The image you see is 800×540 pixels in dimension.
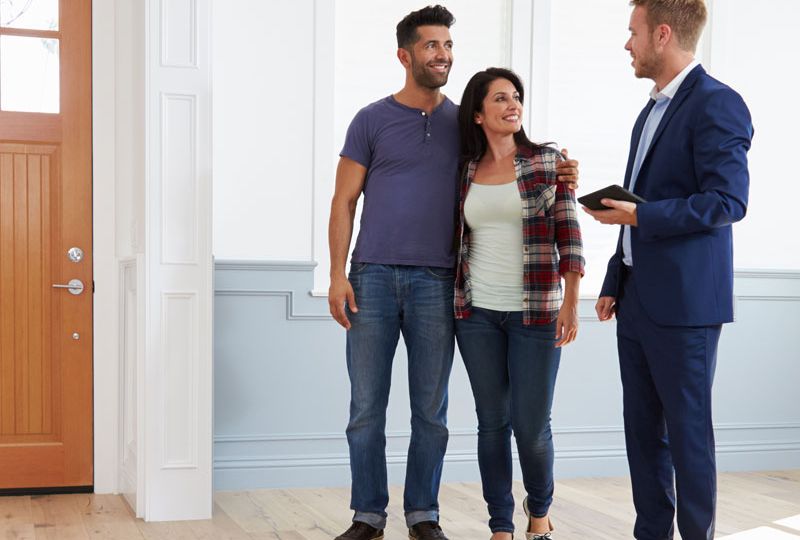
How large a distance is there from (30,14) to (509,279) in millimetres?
2272

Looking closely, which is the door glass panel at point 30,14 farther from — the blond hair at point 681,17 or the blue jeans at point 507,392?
the blond hair at point 681,17

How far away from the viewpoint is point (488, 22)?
4.11 metres

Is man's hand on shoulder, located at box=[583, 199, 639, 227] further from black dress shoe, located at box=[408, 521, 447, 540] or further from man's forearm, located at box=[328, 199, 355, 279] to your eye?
black dress shoe, located at box=[408, 521, 447, 540]

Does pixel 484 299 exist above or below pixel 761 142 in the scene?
below

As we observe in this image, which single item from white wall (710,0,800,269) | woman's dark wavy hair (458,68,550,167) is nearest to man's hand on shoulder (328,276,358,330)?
woman's dark wavy hair (458,68,550,167)

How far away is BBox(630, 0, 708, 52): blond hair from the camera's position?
225 centimetres

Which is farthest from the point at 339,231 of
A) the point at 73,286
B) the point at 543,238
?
the point at 73,286

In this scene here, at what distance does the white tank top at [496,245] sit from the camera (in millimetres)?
2629

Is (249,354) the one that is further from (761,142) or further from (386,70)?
(761,142)

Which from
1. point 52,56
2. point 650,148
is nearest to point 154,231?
point 52,56

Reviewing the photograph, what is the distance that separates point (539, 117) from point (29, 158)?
2.16 metres

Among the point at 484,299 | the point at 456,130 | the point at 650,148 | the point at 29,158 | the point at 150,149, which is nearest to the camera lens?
the point at 650,148

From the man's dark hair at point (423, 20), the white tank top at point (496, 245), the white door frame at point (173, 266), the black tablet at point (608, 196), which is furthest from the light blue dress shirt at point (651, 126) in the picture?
the white door frame at point (173, 266)

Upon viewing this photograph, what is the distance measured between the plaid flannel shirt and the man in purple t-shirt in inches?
6.1
